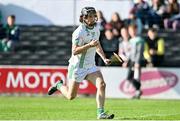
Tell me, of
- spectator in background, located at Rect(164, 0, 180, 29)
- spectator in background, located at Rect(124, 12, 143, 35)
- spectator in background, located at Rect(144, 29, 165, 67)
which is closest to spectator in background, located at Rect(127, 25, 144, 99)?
spectator in background, located at Rect(144, 29, 165, 67)

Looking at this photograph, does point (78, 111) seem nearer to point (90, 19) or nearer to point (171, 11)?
point (90, 19)

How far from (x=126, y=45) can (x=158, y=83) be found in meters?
1.65

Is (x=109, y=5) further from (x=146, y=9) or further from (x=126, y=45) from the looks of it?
(x=126, y=45)

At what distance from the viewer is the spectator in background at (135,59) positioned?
76.2 ft

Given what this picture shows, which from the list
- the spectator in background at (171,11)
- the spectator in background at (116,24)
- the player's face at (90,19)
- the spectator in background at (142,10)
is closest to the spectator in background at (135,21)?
the spectator in background at (142,10)

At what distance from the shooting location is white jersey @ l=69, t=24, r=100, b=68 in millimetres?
14445

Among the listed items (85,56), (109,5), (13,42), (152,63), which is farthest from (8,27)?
(85,56)

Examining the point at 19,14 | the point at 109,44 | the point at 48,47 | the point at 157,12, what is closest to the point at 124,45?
the point at 109,44

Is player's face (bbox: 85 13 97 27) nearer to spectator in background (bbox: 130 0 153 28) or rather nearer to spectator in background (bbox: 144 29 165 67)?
spectator in background (bbox: 144 29 165 67)

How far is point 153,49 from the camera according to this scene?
24500 millimetres

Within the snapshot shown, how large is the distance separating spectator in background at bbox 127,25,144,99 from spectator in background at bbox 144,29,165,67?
2.39ft

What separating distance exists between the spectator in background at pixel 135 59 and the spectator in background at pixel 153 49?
73 centimetres

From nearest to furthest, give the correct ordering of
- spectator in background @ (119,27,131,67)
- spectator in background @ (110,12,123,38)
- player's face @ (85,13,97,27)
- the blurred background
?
player's face @ (85,13,97,27) → spectator in background @ (119,27,131,67) → the blurred background → spectator in background @ (110,12,123,38)

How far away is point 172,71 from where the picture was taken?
2384cm
